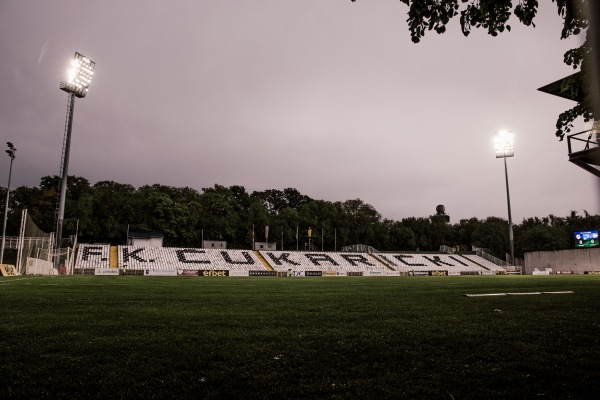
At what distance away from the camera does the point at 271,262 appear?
51.2 m

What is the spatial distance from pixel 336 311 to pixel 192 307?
3.09 metres

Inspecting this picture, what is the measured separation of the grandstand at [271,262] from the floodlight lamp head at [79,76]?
1711 centimetres

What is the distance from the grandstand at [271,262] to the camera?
4400 cm

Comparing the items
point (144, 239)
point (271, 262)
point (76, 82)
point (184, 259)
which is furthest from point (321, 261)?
point (76, 82)

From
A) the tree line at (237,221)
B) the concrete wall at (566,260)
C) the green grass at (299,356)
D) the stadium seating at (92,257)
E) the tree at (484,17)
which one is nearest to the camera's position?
the green grass at (299,356)

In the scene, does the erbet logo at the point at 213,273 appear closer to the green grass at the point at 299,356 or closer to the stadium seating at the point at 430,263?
the stadium seating at the point at 430,263

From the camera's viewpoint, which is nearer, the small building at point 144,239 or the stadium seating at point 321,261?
the stadium seating at point 321,261

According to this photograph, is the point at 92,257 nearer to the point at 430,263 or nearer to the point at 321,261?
the point at 321,261

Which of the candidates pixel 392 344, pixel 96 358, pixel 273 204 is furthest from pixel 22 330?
pixel 273 204

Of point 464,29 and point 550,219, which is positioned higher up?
point 550,219

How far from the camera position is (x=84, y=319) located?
659 cm

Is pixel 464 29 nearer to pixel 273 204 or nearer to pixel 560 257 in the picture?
pixel 560 257

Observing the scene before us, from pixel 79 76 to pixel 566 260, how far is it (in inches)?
2571

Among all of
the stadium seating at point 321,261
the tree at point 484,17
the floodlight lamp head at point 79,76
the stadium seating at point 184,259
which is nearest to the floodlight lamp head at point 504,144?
the stadium seating at point 321,261
